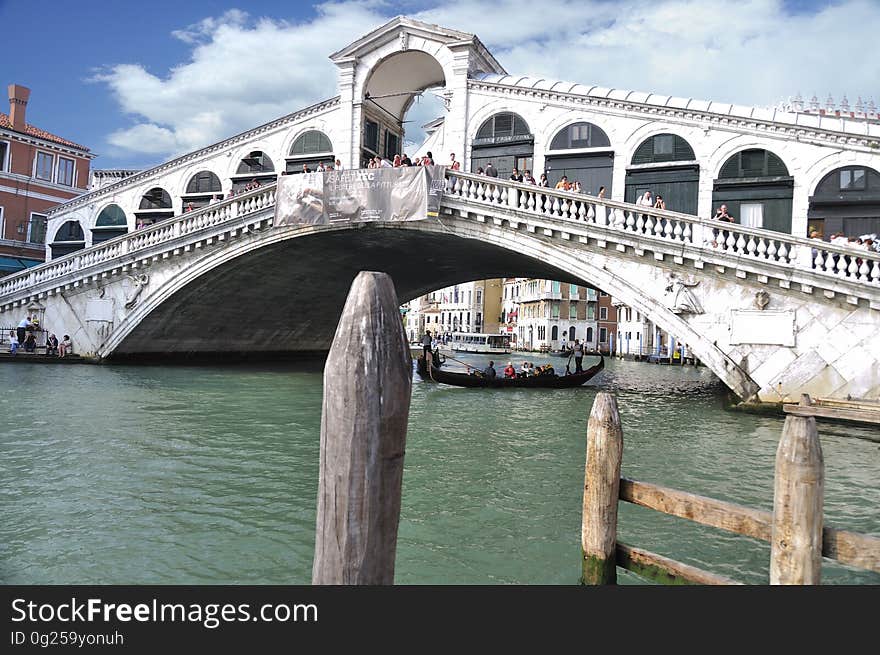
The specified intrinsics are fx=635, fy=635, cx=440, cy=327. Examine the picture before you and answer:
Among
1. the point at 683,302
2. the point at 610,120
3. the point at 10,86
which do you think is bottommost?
the point at 683,302

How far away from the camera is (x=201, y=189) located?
1980cm

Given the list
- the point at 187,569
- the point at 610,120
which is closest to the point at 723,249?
the point at 610,120

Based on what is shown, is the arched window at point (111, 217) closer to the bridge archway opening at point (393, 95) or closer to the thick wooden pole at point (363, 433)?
the bridge archway opening at point (393, 95)

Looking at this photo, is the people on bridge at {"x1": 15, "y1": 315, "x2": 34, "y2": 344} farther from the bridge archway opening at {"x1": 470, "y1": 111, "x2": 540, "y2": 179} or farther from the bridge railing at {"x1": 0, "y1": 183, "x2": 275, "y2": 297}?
the bridge archway opening at {"x1": 470, "y1": 111, "x2": 540, "y2": 179}

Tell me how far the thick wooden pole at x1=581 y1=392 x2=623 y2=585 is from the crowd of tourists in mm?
17370

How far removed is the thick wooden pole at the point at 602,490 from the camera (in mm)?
3357

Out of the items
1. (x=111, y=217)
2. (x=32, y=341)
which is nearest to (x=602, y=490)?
(x=32, y=341)

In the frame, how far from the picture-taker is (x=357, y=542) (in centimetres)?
206

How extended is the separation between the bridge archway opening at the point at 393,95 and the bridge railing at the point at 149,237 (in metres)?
3.94

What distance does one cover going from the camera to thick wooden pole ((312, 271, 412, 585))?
6.64 feet

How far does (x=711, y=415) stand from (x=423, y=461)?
6.78m

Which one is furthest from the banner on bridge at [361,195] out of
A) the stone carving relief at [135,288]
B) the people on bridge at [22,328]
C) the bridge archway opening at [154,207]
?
the people on bridge at [22,328]
